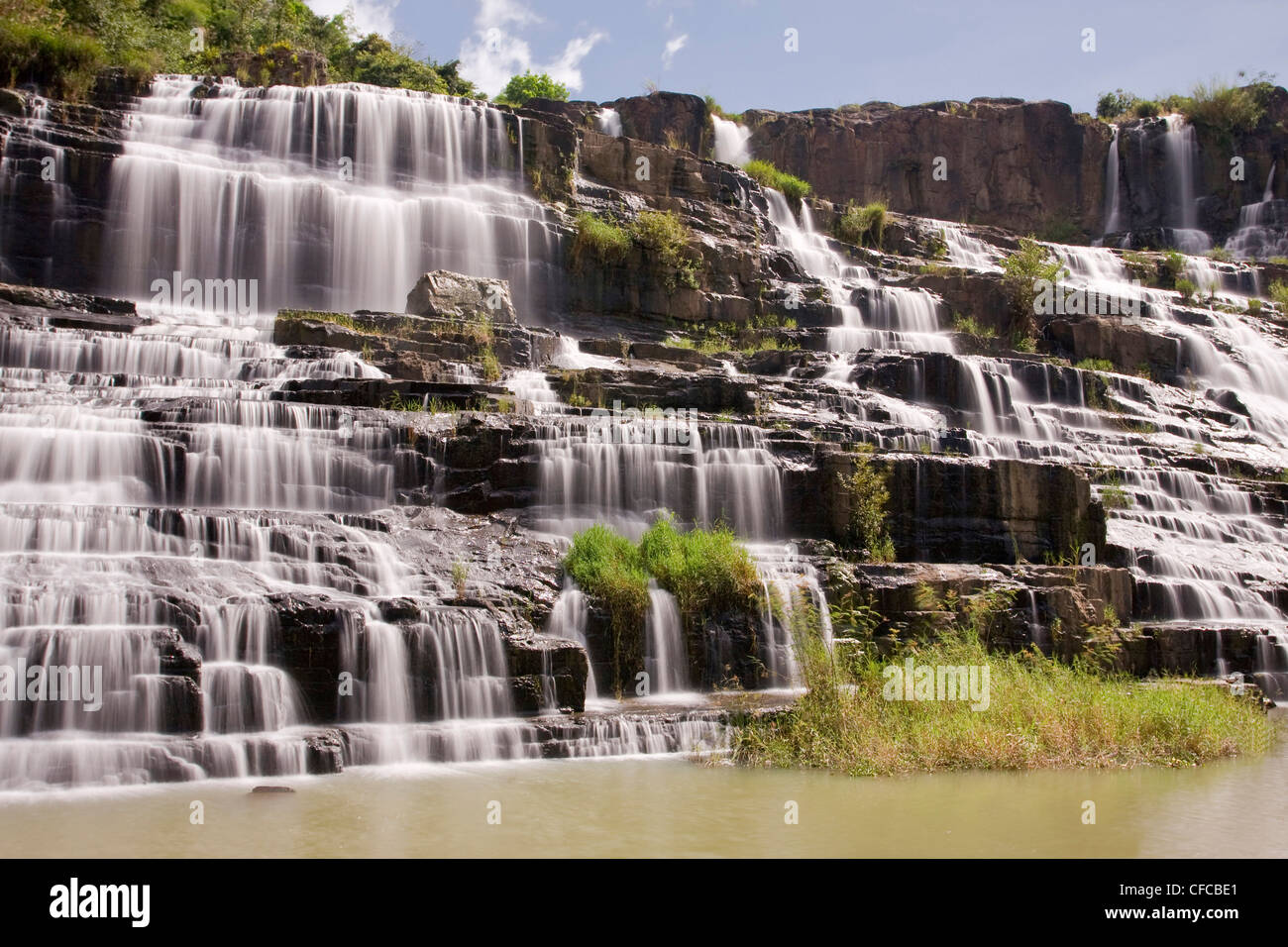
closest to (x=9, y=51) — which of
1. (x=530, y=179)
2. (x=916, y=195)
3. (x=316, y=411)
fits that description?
(x=530, y=179)

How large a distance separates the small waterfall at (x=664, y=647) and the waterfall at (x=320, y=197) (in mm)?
12057

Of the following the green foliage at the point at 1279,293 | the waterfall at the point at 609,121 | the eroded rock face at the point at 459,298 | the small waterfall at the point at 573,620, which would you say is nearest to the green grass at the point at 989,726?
the small waterfall at the point at 573,620

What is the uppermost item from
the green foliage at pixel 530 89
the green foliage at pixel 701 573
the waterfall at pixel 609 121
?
the green foliage at pixel 530 89

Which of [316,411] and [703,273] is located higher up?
[703,273]

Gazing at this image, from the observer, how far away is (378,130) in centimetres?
2361

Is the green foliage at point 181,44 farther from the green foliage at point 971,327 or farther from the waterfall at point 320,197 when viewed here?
the green foliage at point 971,327

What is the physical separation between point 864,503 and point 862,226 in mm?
18132

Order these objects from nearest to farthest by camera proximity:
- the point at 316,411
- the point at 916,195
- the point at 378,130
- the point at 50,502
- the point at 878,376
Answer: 1. the point at 50,502
2. the point at 316,411
3. the point at 878,376
4. the point at 378,130
5. the point at 916,195

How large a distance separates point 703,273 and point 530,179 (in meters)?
4.65

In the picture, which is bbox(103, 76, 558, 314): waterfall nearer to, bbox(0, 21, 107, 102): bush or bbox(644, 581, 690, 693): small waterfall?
bbox(0, 21, 107, 102): bush

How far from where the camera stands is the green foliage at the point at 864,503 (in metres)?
13.7

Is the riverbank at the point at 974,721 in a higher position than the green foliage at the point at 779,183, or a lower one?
lower

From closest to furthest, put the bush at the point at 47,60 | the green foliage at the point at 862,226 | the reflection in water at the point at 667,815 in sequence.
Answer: the reflection in water at the point at 667,815, the bush at the point at 47,60, the green foliage at the point at 862,226

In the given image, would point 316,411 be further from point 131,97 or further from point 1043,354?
point 1043,354
